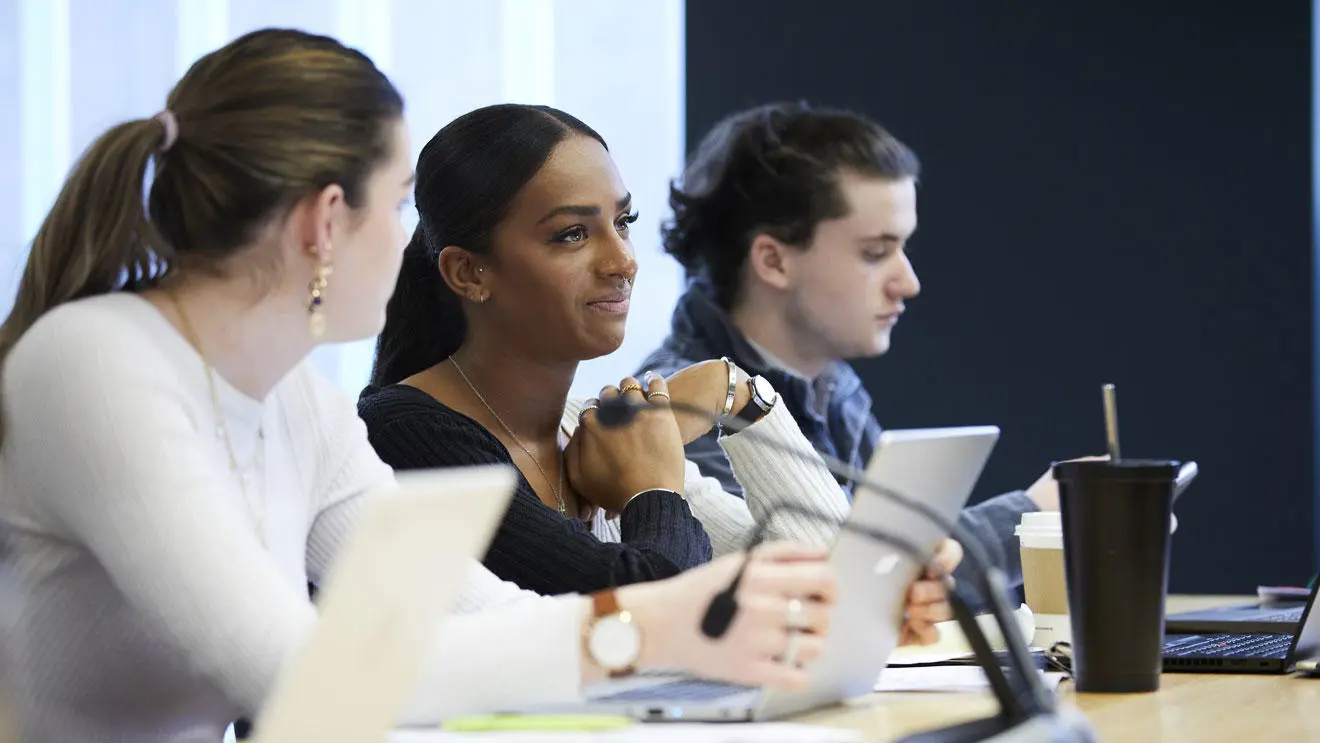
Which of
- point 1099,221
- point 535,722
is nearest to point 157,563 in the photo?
point 535,722

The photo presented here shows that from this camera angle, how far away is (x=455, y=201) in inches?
80.0

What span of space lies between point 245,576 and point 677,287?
296 centimetres

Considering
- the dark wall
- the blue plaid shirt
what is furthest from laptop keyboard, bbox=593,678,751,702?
the dark wall

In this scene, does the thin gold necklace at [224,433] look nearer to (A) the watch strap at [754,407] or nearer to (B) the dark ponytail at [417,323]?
(B) the dark ponytail at [417,323]

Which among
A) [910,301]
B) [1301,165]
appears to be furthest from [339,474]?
[1301,165]

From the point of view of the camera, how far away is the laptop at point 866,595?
114cm

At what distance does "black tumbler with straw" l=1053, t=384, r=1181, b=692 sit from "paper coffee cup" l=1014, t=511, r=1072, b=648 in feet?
0.99

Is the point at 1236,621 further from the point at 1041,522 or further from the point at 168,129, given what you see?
the point at 168,129

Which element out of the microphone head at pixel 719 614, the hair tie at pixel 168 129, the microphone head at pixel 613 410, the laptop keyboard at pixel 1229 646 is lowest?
the laptop keyboard at pixel 1229 646

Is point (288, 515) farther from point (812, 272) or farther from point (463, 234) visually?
point (812, 272)

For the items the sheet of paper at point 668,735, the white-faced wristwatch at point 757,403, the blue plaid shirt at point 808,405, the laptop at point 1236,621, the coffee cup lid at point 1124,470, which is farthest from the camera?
the blue plaid shirt at point 808,405

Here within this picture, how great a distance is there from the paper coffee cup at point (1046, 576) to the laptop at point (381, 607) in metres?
1.01

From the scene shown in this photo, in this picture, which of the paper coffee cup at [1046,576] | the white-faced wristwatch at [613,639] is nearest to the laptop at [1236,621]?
the paper coffee cup at [1046,576]

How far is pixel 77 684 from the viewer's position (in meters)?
1.33
